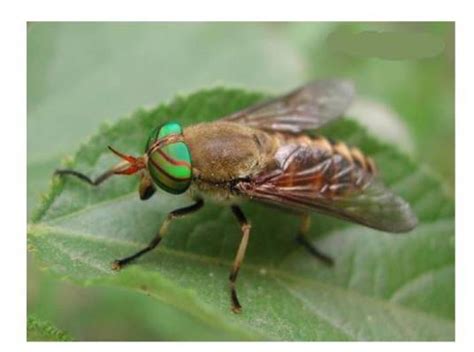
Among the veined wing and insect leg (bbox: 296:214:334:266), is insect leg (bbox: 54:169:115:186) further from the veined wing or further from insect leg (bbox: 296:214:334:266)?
insect leg (bbox: 296:214:334:266)

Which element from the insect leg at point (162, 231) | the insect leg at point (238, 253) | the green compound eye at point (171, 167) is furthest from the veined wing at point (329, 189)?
the green compound eye at point (171, 167)

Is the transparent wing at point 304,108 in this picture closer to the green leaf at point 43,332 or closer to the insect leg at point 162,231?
the insect leg at point 162,231

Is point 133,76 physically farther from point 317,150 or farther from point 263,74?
point 317,150

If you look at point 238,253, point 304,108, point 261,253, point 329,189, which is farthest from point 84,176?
point 304,108

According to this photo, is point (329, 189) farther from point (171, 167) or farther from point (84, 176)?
point (84, 176)

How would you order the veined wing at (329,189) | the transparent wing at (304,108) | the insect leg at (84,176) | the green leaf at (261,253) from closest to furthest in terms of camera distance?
the green leaf at (261,253) < the insect leg at (84,176) < the veined wing at (329,189) < the transparent wing at (304,108)
